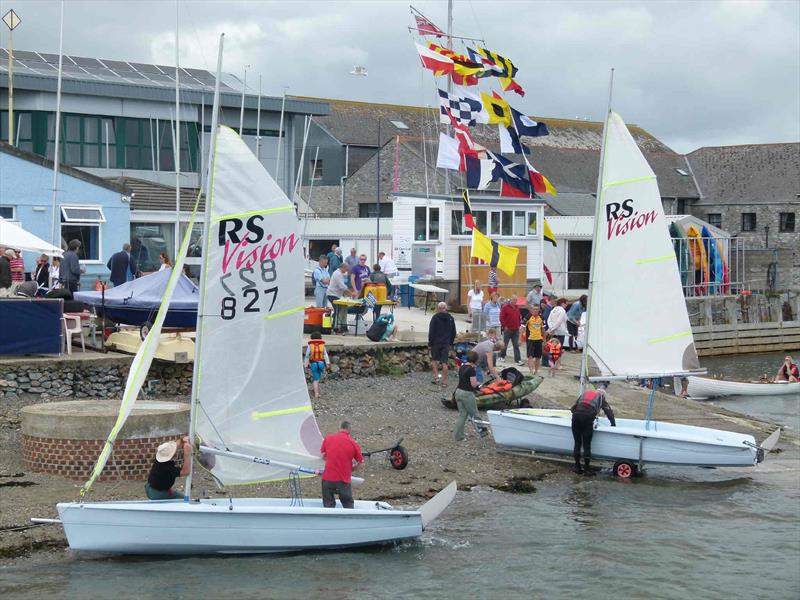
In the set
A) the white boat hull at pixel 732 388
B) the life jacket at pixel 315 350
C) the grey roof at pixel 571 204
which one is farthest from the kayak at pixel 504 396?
the grey roof at pixel 571 204

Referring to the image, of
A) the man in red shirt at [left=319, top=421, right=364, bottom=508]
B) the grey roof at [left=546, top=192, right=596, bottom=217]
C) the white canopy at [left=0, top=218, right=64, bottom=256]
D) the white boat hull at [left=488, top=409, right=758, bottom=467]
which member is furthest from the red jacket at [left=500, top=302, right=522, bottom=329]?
the grey roof at [left=546, top=192, right=596, bottom=217]

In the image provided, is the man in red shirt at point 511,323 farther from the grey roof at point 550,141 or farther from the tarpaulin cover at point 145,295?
the grey roof at point 550,141

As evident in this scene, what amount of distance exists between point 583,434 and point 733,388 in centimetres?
1404

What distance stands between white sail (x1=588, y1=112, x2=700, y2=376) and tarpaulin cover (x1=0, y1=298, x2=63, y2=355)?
10.7 metres

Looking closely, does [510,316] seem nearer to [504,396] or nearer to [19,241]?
[504,396]

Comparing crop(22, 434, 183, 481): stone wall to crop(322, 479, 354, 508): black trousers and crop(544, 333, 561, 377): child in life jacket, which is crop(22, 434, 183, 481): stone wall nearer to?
crop(322, 479, 354, 508): black trousers

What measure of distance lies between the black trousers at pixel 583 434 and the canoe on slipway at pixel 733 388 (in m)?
12.7

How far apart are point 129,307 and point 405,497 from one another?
8.79 m

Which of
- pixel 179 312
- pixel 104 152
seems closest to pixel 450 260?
pixel 104 152

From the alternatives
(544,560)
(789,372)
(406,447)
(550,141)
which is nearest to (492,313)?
(406,447)

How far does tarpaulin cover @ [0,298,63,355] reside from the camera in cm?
2170

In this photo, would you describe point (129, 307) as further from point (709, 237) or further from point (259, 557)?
point (709, 237)

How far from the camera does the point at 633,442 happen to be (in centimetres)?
2088

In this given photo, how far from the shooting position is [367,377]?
26734mm
